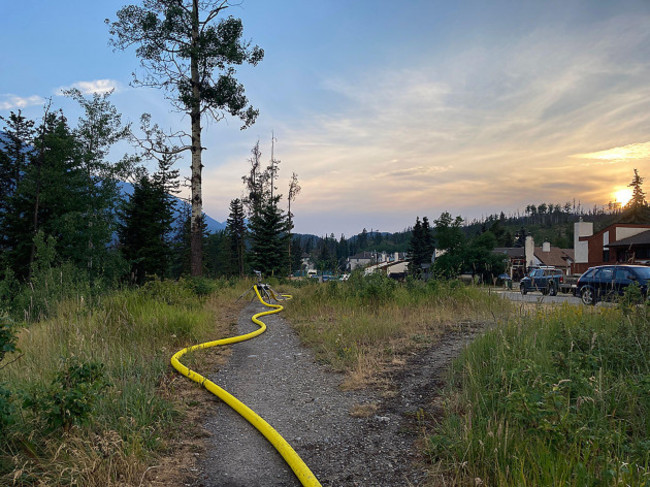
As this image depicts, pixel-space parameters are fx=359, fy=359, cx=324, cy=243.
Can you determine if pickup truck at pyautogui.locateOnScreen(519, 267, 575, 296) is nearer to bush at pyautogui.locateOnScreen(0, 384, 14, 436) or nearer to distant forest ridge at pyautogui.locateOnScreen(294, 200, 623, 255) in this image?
bush at pyautogui.locateOnScreen(0, 384, 14, 436)

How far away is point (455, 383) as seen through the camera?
4.06 metres

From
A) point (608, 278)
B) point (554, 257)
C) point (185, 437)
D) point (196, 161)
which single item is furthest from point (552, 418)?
point (554, 257)

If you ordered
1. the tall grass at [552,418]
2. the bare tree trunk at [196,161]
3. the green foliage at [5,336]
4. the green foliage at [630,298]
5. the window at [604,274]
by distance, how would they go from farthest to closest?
the bare tree trunk at [196,161] → the window at [604,274] → the green foliage at [630,298] → the green foliage at [5,336] → the tall grass at [552,418]

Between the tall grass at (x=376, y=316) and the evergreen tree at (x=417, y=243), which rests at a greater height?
the evergreen tree at (x=417, y=243)

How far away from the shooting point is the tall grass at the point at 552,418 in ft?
7.19

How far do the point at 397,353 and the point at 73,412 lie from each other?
13.8ft

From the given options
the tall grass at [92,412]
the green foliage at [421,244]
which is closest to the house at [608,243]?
the green foliage at [421,244]

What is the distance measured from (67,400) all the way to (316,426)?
2.04m

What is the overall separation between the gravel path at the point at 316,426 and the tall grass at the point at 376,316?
0.39 metres

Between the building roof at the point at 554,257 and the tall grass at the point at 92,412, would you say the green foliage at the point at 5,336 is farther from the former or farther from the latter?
the building roof at the point at 554,257

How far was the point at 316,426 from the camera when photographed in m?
3.40

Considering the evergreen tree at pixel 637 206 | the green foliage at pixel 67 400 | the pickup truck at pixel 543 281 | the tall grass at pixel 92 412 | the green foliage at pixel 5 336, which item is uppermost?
the evergreen tree at pixel 637 206

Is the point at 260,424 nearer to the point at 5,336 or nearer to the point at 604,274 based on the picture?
the point at 5,336

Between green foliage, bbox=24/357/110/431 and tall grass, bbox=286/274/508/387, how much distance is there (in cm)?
273
